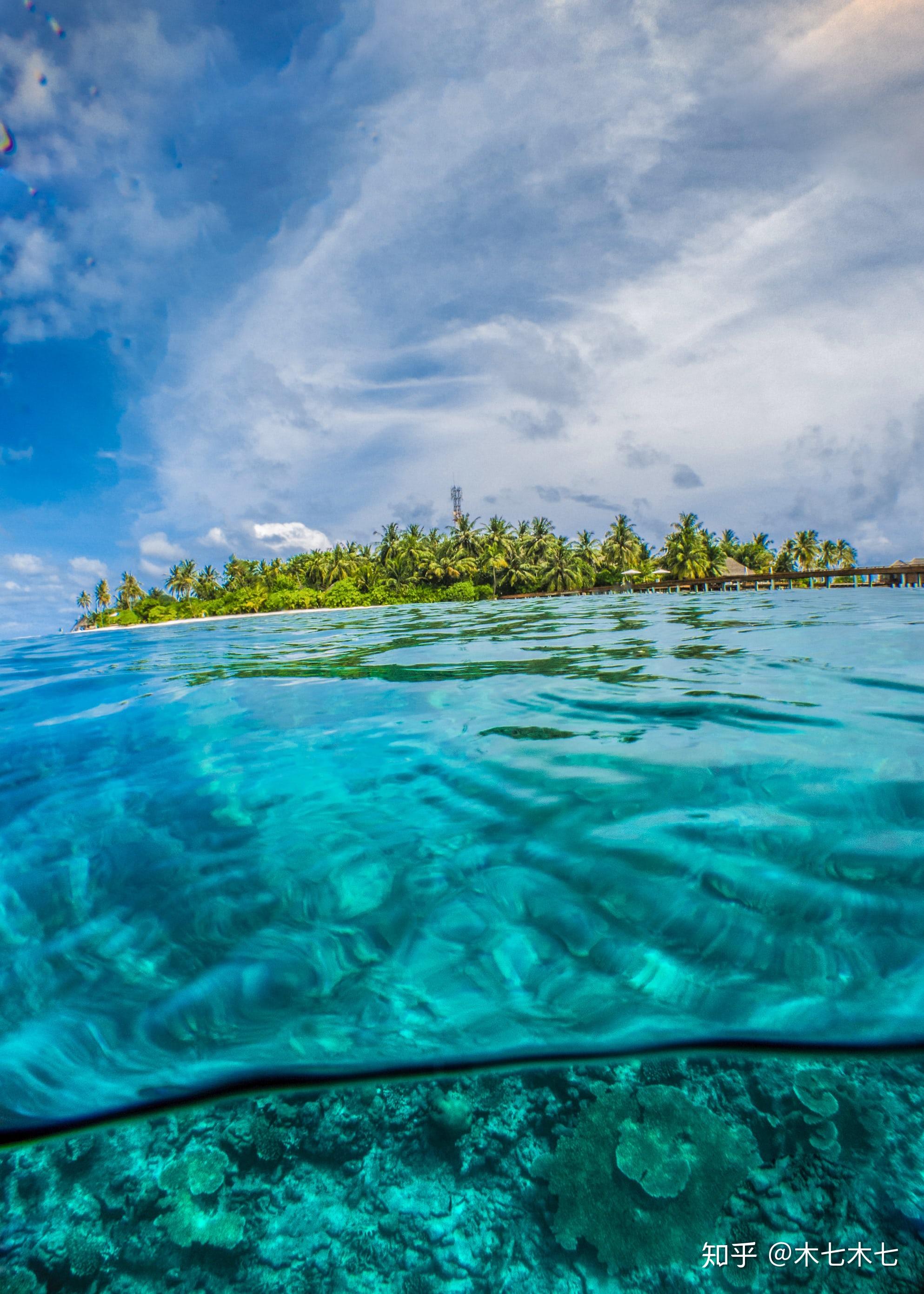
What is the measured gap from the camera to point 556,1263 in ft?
2.97

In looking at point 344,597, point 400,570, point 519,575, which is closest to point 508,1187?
point 344,597

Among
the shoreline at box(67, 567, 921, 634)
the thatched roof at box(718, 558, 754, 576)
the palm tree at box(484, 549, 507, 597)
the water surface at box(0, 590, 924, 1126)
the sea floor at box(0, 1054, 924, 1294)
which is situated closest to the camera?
the sea floor at box(0, 1054, 924, 1294)

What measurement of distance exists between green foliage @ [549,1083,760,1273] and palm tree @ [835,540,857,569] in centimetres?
7884

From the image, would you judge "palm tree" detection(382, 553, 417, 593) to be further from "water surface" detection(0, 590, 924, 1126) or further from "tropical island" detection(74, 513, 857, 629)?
"water surface" detection(0, 590, 924, 1126)

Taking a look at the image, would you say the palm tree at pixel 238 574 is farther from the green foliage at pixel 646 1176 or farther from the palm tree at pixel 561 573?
the green foliage at pixel 646 1176

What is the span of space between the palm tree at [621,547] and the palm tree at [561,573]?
4.04 metres

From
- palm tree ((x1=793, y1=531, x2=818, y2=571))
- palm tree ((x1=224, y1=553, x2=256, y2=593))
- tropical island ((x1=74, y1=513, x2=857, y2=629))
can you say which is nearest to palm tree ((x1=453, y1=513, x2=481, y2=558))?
tropical island ((x1=74, y1=513, x2=857, y2=629))

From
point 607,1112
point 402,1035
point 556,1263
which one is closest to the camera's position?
point 556,1263

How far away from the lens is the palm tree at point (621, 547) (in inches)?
2133

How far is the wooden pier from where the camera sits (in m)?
23.2

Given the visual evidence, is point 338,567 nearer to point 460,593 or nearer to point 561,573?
point 460,593

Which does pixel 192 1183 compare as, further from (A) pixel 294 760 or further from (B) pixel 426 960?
(A) pixel 294 760

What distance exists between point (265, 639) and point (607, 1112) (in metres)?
12.9

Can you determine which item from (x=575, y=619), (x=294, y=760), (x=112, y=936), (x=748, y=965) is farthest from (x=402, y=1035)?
(x=575, y=619)
